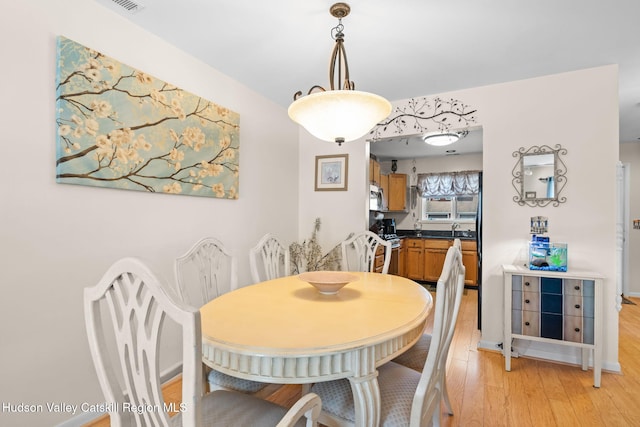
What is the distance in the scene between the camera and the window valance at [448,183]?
5.54 m

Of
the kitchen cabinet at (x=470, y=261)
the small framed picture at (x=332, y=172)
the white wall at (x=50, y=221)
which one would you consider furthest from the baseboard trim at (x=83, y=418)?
the kitchen cabinet at (x=470, y=261)

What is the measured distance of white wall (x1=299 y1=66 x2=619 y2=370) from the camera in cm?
251

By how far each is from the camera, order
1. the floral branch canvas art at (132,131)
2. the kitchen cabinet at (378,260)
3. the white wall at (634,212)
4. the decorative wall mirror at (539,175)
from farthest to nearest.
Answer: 1. the white wall at (634,212)
2. the kitchen cabinet at (378,260)
3. the decorative wall mirror at (539,175)
4. the floral branch canvas art at (132,131)

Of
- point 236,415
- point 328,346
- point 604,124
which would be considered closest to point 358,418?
point 328,346

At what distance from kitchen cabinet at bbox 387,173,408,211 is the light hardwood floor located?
128 inches

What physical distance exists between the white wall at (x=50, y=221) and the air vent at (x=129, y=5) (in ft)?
0.40

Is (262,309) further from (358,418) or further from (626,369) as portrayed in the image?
(626,369)

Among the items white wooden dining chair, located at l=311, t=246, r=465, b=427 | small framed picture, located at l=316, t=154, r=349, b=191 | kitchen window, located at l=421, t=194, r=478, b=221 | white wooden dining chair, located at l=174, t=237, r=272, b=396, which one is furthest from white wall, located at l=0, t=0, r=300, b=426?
kitchen window, located at l=421, t=194, r=478, b=221

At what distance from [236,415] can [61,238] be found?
1.36m

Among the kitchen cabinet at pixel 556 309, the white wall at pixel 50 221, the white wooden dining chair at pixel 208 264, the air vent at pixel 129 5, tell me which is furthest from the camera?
the kitchen cabinet at pixel 556 309

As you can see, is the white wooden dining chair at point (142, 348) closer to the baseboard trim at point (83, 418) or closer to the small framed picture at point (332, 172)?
the baseboard trim at point (83, 418)

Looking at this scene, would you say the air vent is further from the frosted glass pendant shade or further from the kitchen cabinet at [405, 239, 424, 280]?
A: the kitchen cabinet at [405, 239, 424, 280]

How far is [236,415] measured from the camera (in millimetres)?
1127

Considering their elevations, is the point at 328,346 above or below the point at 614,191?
below
